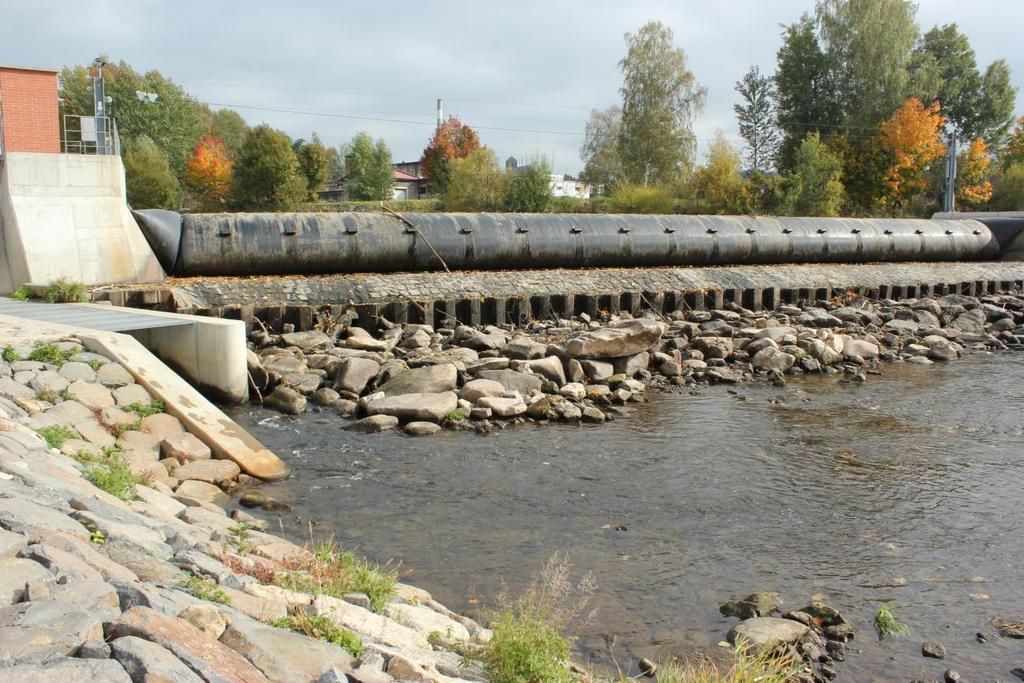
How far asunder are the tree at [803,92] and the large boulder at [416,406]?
151ft

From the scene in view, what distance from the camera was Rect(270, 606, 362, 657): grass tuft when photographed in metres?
4.14

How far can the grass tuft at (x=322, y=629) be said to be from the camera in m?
4.14

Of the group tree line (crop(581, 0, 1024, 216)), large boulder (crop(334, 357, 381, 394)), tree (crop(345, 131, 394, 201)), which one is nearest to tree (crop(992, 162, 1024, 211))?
tree line (crop(581, 0, 1024, 216))

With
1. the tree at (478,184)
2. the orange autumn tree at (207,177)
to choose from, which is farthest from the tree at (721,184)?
the orange autumn tree at (207,177)

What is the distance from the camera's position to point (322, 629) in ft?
13.8

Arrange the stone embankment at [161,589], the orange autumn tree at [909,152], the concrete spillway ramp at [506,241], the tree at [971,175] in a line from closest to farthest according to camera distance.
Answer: the stone embankment at [161,589] → the concrete spillway ramp at [506,241] → the orange autumn tree at [909,152] → the tree at [971,175]

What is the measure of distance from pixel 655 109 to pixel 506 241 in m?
39.5

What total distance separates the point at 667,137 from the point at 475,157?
20.9m

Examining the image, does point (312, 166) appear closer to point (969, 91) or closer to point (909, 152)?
point (909, 152)

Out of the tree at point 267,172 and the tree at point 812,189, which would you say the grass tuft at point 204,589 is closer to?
the tree at point 812,189

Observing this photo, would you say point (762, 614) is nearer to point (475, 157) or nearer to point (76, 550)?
point (76, 550)

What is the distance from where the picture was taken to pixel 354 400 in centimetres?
1208

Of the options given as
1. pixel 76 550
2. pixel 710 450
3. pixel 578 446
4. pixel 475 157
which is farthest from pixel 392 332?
pixel 475 157

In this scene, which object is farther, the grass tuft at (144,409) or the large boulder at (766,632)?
the grass tuft at (144,409)
